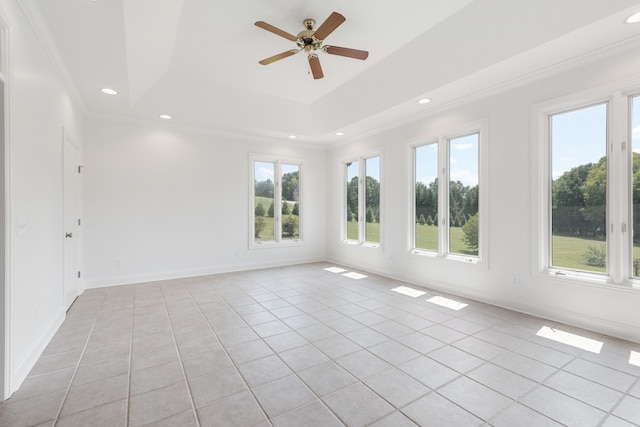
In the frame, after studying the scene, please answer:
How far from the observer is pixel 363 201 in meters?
6.37

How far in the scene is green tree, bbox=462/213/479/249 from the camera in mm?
4289

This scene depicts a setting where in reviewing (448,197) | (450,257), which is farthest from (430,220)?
(450,257)

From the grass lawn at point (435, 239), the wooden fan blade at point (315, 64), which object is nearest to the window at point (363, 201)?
the grass lawn at point (435, 239)

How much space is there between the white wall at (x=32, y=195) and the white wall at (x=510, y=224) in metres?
4.68

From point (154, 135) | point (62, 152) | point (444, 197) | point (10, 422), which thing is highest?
point (154, 135)

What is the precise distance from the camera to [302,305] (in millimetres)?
3982

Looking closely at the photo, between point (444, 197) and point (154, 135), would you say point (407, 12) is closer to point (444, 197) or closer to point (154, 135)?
point (444, 197)

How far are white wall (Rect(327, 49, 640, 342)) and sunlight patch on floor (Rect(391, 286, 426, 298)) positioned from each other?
0.32 metres

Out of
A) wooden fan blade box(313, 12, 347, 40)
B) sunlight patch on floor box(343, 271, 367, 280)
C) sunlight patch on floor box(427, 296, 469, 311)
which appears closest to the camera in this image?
wooden fan blade box(313, 12, 347, 40)

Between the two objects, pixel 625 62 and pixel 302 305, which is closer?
pixel 625 62

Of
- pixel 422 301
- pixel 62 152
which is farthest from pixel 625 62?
pixel 62 152

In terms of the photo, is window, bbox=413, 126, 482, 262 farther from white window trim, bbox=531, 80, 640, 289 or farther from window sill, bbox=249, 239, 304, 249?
window sill, bbox=249, 239, 304, 249

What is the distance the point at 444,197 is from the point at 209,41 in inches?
149

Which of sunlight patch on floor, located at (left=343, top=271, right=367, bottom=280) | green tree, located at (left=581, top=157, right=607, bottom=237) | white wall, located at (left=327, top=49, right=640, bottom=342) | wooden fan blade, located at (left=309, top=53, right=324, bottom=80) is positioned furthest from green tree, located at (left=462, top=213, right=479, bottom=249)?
wooden fan blade, located at (left=309, top=53, right=324, bottom=80)
